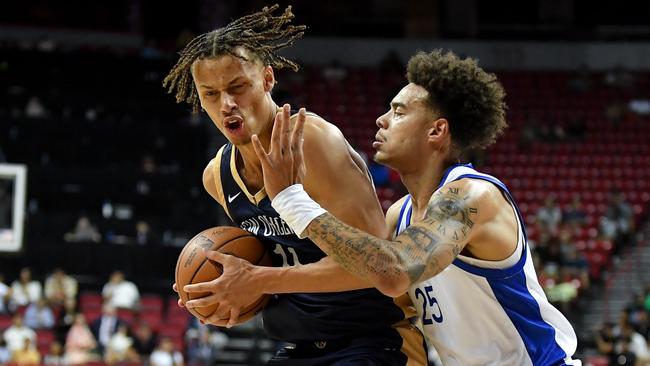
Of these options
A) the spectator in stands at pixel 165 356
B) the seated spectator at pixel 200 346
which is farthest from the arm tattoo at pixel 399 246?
the seated spectator at pixel 200 346

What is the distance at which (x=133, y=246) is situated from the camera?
1377 centimetres

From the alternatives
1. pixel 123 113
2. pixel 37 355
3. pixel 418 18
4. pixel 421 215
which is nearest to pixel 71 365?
pixel 37 355

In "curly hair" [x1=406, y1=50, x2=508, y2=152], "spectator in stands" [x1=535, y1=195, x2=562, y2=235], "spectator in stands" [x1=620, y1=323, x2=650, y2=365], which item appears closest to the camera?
"curly hair" [x1=406, y1=50, x2=508, y2=152]

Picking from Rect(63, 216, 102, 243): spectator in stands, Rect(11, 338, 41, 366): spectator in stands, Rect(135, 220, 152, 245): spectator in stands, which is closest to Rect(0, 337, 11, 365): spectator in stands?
Rect(11, 338, 41, 366): spectator in stands

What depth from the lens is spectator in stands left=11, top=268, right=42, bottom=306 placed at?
12.5 metres

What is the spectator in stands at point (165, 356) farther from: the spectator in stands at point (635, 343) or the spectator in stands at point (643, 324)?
the spectator in stands at point (643, 324)

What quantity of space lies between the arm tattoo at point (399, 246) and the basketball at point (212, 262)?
0.54 metres

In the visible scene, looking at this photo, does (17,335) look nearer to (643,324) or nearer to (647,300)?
(643,324)

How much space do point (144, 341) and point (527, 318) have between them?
8.60 m

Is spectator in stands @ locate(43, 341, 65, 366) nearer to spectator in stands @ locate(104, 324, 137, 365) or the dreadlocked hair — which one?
spectator in stands @ locate(104, 324, 137, 365)

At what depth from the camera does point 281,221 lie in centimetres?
370

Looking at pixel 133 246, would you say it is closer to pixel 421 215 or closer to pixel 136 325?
pixel 136 325

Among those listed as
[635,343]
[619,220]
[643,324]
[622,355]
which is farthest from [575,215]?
[622,355]

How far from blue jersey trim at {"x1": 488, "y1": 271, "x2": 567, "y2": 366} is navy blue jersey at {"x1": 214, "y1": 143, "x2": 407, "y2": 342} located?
427 mm
